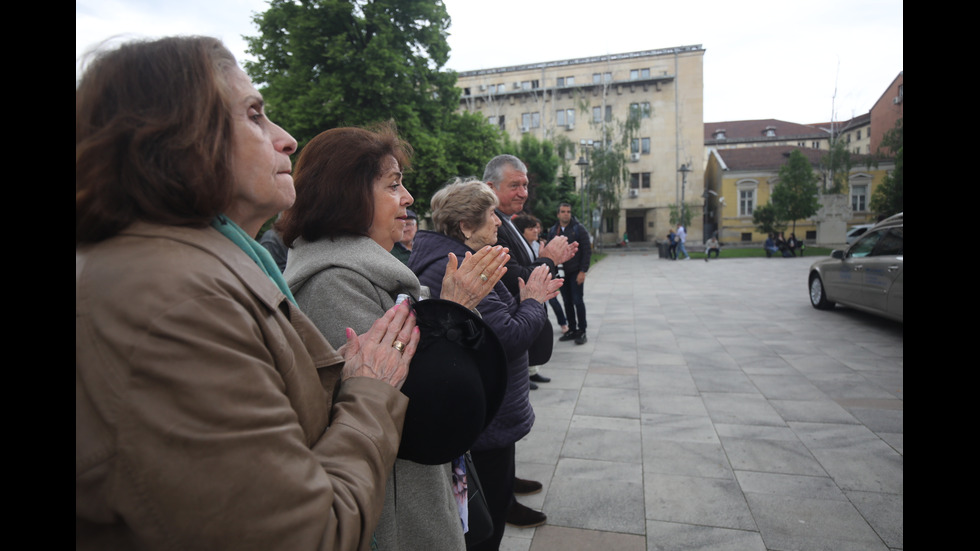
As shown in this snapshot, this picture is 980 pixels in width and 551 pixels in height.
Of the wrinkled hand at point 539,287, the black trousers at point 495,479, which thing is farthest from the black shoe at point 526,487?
the wrinkled hand at point 539,287

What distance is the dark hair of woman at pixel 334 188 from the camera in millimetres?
1722

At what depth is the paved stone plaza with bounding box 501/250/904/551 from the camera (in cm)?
306

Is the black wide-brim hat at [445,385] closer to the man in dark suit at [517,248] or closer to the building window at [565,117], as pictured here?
the man in dark suit at [517,248]

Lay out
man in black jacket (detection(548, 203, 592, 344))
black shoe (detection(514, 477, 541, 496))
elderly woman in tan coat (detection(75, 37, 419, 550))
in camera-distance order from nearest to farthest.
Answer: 1. elderly woman in tan coat (detection(75, 37, 419, 550))
2. black shoe (detection(514, 477, 541, 496))
3. man in black jacket (detection(548, 203, 592, 344))

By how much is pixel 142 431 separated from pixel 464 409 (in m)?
0.72

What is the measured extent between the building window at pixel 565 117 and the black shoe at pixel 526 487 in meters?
54.7

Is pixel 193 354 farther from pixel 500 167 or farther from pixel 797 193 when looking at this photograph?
pixel 797 193

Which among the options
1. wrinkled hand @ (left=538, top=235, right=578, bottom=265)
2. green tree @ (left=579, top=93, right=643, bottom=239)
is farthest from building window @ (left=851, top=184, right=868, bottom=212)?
wrinkled hand @ (left=538, top=235, right=578, bottom=265)

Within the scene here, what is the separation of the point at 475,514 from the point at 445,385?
878mm

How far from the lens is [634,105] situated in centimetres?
5150

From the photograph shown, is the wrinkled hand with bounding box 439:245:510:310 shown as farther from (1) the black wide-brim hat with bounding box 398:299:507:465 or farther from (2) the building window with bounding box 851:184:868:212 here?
(2) the building window with bounding box 851:184:868:212

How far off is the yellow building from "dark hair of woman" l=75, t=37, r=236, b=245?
5172cm
